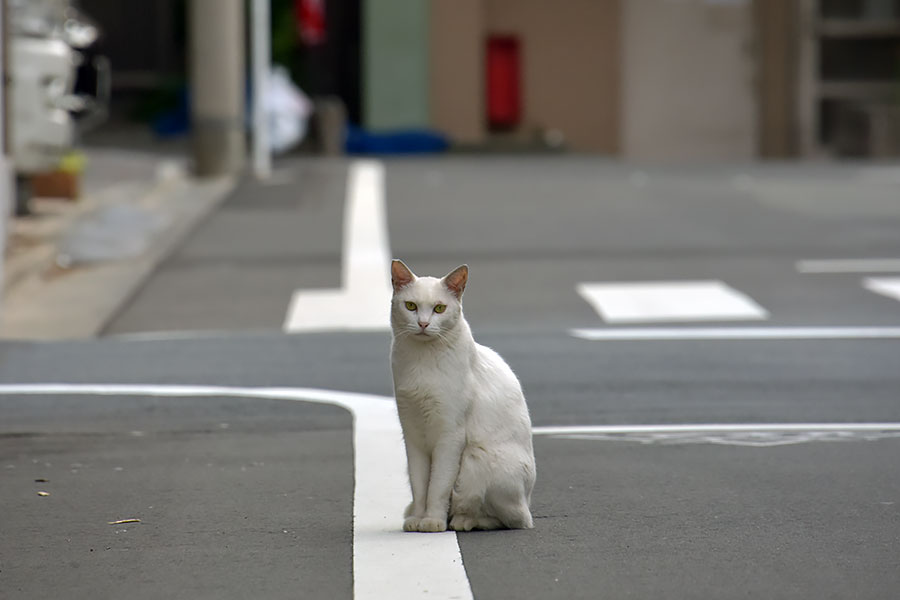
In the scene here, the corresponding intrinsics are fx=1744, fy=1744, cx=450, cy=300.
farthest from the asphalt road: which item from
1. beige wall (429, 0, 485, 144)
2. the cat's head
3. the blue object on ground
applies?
beige wall (429, 0, 485, 144)

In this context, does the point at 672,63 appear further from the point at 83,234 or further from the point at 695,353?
the point at 695,353

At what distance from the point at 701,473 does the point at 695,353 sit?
3924 mm

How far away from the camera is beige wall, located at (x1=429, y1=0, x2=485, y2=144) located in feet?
121

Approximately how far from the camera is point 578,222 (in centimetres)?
1912

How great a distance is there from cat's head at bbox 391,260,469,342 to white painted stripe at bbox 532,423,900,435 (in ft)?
8.00

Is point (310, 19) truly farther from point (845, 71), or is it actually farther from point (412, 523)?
point (412, 523)

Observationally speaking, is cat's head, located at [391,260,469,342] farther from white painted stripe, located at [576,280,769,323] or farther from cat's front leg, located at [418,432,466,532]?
white painted stripe, located at [576,280,769,323]

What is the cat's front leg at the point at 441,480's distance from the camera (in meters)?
6.36

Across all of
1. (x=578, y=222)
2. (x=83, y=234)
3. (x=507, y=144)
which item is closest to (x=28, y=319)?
(x=83, y=234)

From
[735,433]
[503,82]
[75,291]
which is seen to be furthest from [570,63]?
[735,433]

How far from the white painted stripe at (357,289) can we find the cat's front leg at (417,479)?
645cm

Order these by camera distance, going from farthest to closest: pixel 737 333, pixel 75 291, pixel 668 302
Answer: pixel 75 291 → pixel 668 302 → pixel 737 333

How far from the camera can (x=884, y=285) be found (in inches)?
586

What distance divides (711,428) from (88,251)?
30.8 feet
